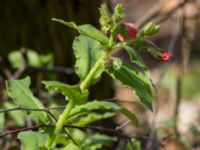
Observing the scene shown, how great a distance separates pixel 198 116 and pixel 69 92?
4.00 metres

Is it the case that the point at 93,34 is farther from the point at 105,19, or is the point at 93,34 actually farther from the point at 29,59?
the point at 29,59

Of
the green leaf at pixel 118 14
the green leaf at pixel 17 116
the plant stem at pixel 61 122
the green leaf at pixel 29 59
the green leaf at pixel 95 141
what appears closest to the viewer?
the green leaf at pixel 118 14

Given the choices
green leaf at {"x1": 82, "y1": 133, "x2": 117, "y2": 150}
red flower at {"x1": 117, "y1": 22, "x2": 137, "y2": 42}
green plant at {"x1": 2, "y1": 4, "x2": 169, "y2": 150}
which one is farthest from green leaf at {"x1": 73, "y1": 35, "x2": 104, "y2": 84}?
green leaf at {"x1": 82, "y1": 133, "x2": 117, "y2": 150}

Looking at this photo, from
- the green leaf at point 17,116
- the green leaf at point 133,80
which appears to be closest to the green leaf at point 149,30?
the green leaf at point 133,80

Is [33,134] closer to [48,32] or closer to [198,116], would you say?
[48,32]

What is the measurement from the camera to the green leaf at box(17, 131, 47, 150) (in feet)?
5.54

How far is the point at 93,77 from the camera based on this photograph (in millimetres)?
1749

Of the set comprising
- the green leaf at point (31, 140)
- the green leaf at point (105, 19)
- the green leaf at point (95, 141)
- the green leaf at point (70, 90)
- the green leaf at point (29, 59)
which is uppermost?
the green leaf at point (105, 19)

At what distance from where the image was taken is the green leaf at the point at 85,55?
70.1 inches

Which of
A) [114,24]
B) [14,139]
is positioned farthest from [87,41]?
[14,139]

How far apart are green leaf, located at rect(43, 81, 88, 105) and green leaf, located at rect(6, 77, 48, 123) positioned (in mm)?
135

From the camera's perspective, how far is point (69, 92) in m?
1.68

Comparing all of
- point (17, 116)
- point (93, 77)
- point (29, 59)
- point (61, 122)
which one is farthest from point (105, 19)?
point (29, 59)

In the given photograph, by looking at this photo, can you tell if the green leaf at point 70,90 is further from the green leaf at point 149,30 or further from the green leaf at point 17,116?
the green leaf at point 17,116
